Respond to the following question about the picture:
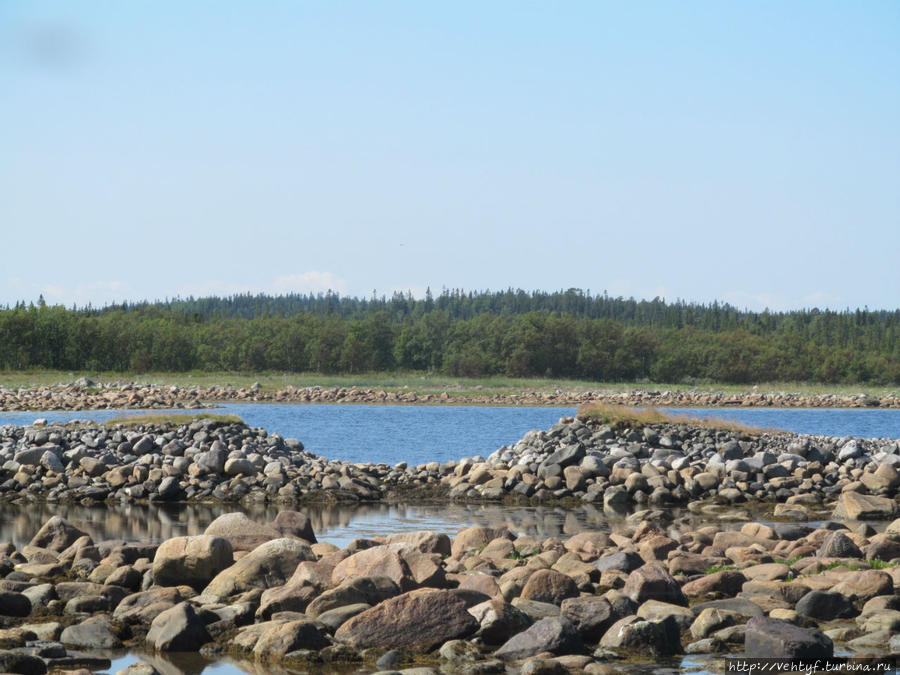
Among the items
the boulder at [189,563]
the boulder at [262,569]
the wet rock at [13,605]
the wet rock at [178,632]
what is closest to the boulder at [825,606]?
the boulder at [262,569]

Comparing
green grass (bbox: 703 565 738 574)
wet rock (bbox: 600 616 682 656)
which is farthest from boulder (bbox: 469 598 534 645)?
green grass (bbox: 703 565 738 574)

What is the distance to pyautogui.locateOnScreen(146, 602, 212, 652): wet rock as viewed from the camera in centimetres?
962

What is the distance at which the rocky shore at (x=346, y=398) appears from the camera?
64.2 meters

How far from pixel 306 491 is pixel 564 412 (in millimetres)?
47305

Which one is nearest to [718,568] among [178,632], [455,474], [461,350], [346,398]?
[178,632]

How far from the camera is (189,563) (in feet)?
38.6

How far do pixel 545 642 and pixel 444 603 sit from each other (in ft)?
3.59

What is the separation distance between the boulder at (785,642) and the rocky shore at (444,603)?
1 cm

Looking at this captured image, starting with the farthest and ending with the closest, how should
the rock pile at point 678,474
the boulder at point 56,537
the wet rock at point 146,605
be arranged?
the rock pile at point 678,474
the boulder at point 56,537
the wet rock at point 146,605

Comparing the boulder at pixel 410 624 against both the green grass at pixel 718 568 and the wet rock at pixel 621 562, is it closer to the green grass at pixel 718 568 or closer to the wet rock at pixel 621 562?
the wet rock at pixel 621 562

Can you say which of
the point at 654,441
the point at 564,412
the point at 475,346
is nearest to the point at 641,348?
the point at 475,346

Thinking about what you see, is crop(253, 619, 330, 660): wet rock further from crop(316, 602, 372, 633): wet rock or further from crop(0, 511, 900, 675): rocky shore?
crop(316, 602, 372, 633): wet rock

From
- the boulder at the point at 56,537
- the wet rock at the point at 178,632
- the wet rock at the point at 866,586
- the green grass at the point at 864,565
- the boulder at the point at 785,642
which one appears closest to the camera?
the boulder at the point at 785,642

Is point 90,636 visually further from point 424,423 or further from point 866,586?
point 424,423
